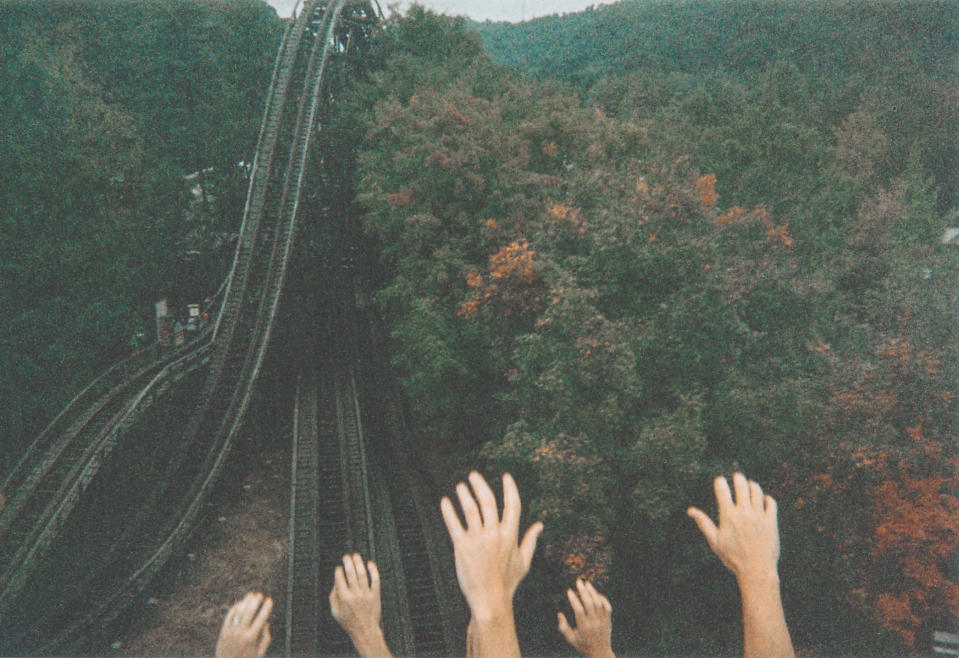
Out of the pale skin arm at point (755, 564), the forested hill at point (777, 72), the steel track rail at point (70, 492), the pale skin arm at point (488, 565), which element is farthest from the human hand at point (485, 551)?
the forested hill at point (777, 72)

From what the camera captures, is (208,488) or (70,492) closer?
(70,492)

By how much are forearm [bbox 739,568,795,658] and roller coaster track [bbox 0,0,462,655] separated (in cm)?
1097

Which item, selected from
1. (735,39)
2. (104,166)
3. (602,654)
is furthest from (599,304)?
(735,39)

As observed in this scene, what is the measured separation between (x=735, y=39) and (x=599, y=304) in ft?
163

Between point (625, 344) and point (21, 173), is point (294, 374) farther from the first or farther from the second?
point (625, 344)

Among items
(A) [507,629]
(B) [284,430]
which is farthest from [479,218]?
(A) [507,629]

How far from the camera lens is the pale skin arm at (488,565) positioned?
2574mm

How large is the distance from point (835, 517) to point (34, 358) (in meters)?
18.6

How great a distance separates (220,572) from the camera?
14.7 meters

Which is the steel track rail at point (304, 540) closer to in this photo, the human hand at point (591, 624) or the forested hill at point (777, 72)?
the human hand at point (591, 624)

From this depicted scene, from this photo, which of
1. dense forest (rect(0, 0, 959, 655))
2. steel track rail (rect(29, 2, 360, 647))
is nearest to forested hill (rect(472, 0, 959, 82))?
dense forest (rect(0, 0, 959, 655))

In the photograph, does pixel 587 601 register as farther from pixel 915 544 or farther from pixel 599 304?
pixel 915 544

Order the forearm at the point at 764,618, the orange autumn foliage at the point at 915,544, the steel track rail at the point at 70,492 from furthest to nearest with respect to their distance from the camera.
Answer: the steel track rail at the point at 70,492 < the orange autumn foliage at the point at 915,544 < the forearm at the point at 764,618

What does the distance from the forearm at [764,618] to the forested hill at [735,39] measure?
129ft
